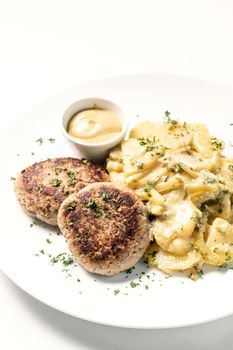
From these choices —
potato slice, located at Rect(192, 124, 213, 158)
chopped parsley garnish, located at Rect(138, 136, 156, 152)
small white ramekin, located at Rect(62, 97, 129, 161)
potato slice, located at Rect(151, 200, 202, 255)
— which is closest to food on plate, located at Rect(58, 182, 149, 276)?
potato slice, located at Rect(151, 200, 202, 255)

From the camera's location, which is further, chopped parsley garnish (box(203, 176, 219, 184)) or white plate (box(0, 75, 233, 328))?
chopped parsley garnish (box(203, 176, 219, 184))

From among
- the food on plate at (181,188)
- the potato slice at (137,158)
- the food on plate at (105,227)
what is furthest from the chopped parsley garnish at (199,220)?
the potato slice at (137,158)

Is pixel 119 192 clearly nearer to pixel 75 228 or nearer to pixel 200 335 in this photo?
pixel 75 228

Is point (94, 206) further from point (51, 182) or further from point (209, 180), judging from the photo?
point (209, 180)

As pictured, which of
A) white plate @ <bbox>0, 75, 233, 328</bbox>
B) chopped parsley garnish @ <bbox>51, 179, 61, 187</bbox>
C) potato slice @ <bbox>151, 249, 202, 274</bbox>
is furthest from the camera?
chopped parsley garnish @ <bbox>51, 179, 61, 187</bbox>

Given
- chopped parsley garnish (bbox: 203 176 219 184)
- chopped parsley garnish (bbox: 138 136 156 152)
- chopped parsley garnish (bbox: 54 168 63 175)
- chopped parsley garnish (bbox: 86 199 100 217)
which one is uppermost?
chopped parsley garnish (bbox: 138 136 156 152)

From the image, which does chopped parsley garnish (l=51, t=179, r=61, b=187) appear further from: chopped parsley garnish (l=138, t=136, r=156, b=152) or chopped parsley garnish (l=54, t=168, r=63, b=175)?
chopped parsley garnish (l=138, t=136, r=156, b=152)
